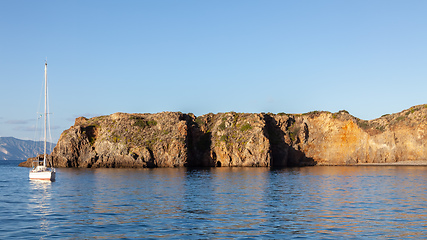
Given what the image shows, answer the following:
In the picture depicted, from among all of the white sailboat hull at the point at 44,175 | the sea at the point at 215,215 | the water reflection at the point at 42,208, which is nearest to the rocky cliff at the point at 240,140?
the white sailboat hull at the point at 44,175

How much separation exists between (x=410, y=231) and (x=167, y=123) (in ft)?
433

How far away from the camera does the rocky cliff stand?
14425 centimetres

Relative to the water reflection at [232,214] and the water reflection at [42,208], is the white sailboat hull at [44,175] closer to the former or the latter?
the water reflection at [42,208]

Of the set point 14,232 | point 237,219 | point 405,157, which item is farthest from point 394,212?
point 405,157

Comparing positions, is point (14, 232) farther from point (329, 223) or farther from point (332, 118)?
point (332, 118)

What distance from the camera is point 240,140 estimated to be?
500ft

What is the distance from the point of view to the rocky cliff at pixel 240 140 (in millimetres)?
144250

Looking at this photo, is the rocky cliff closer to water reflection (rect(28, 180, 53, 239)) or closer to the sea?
water reflection (rect(28, 180, 53, 239))

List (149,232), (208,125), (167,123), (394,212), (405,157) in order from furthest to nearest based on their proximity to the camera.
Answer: (208,125), (167,123), (405,157), (394,212), (149,232)

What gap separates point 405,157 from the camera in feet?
480

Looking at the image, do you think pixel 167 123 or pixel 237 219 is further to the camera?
pixel 167 123

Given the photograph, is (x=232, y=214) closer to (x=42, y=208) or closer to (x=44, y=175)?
(x=42, y=208)

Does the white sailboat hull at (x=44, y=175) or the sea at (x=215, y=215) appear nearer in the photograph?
the sea at (x=215, y=215)

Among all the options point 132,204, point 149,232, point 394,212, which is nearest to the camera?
point 149,232
